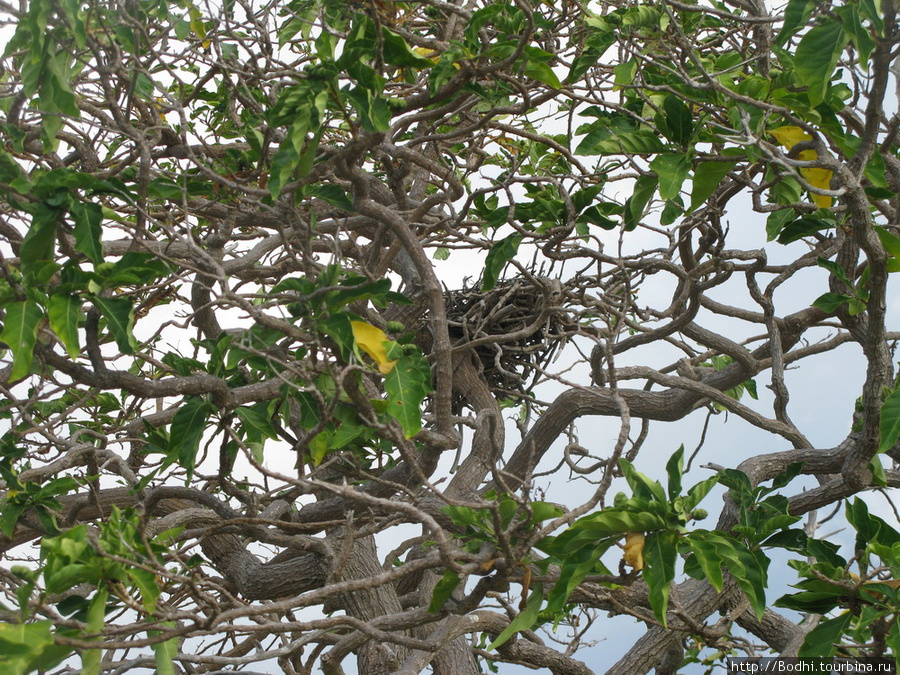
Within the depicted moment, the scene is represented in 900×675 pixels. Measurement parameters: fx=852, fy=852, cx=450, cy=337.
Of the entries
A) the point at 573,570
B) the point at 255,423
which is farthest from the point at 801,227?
the point at 255,423

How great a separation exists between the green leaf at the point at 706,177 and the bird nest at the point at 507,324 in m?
1.47

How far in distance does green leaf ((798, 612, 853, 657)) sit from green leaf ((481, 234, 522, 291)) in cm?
144

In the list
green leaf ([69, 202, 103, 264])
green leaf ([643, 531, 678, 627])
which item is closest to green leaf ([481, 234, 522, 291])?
green leaf ([643, 531, 678, 627])

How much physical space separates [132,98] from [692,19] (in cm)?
244

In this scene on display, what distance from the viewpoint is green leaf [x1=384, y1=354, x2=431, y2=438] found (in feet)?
7.47

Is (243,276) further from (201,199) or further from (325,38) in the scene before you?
(325,38)

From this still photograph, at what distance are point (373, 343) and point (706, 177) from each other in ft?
3.44

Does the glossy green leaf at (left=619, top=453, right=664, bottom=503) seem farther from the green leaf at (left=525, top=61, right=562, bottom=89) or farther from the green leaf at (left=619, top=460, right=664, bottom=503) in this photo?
the green leaf at (left=525, top=61, right=562, bottom=89)

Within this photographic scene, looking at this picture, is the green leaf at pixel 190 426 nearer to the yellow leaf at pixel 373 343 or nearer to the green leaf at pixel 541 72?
the yellow leaf at pixel 373 343

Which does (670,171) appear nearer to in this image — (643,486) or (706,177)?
(706,177)

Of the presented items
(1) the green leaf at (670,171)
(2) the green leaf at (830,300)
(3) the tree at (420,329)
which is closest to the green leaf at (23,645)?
(3) the tree at (420,329)

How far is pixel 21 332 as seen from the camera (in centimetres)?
220

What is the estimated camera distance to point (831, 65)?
2.10 metres

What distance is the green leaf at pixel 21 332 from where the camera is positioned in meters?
2.16
